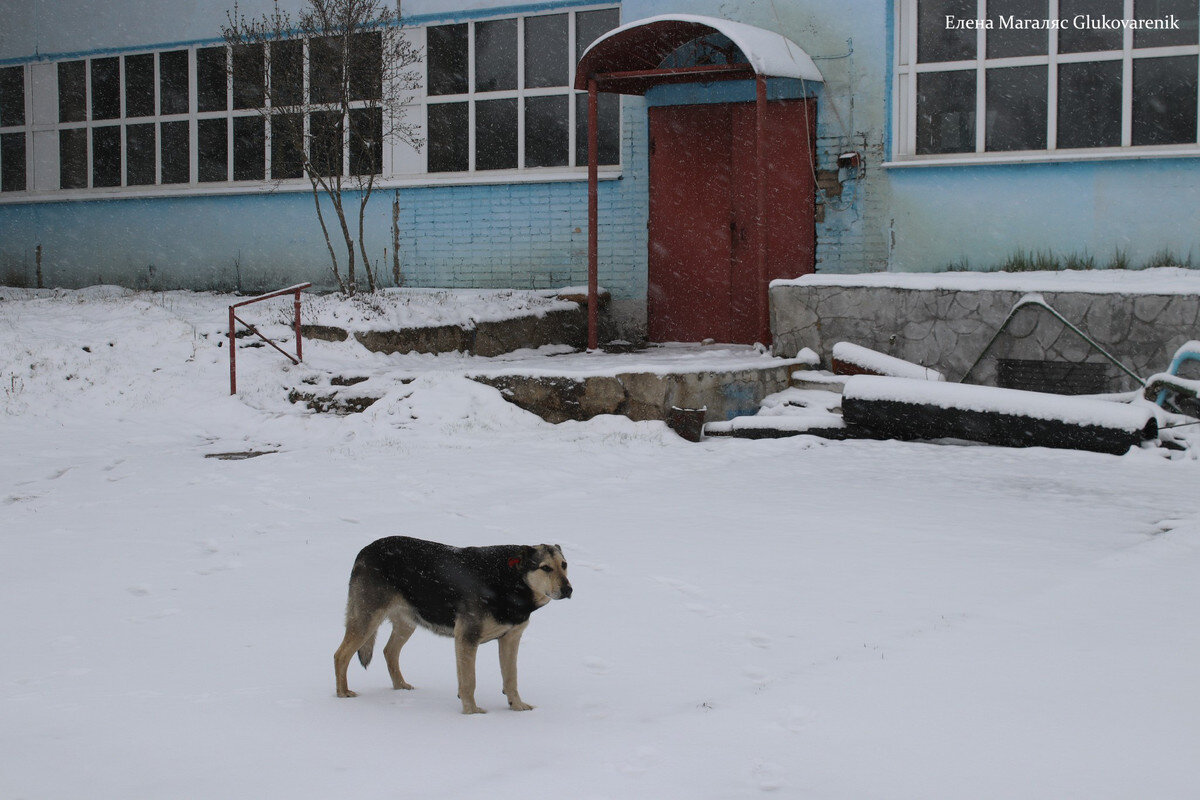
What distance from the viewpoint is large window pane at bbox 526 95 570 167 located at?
1445cm

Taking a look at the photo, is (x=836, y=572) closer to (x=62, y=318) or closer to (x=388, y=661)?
(x=388, y=661)

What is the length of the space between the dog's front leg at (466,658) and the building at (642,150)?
8.83 m

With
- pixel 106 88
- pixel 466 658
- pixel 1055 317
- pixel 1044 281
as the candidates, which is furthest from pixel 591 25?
pixel 466 658

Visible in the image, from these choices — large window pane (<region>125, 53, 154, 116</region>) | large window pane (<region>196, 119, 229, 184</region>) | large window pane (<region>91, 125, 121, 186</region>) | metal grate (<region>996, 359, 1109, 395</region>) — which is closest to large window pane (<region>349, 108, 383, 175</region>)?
large window pane (<region>196, 119, 229, 184</region>)

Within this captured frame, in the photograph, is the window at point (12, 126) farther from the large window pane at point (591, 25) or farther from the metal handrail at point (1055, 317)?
the metal handrail at point (1055, 317)

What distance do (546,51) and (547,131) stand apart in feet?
3.10

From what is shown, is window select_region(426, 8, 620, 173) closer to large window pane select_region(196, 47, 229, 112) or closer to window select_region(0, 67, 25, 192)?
large window pane select_region(196, 47, 229, 112)

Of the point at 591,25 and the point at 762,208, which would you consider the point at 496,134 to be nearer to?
the point at 591,25

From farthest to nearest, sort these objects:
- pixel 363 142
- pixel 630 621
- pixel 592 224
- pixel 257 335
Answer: pixel 363 142 → pixel 592 224 → pixel 257 335 → pixel 630 621

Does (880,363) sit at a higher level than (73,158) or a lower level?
lower

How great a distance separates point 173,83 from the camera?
1703cm

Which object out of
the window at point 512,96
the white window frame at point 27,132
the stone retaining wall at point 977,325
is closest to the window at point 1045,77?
the stone retaining wall at point 977,325

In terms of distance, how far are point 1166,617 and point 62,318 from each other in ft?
37.5


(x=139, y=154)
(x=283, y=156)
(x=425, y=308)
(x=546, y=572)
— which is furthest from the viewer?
(x=139, y=154)
